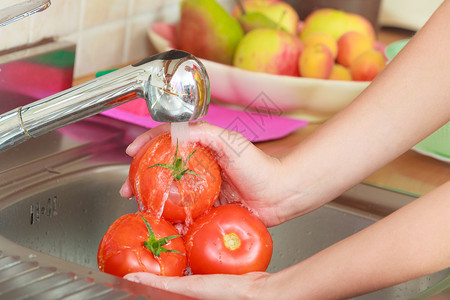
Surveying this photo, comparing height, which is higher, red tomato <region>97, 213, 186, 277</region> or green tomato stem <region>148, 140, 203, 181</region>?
green tomato stem <region>148, 140, 203, 181</region>

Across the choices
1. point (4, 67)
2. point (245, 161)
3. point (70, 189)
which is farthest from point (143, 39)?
point (245, 161)

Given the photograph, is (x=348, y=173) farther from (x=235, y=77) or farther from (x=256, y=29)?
(x=256, y=29)

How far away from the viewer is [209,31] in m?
1.28

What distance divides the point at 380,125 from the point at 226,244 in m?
0.25

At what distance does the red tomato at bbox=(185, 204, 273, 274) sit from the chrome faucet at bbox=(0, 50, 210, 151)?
5.0 inches

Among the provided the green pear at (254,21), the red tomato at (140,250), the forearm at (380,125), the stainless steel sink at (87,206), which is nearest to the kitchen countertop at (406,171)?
the stainless steel sink at (87,206)

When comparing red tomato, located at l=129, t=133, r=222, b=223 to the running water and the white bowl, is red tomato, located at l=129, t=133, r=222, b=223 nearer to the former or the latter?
the running water

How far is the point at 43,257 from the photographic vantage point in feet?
2.19

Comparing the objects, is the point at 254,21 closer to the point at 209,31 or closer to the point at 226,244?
the point at 209,31

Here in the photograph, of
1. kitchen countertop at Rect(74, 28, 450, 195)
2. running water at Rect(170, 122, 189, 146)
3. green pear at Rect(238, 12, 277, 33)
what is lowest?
running water at Rect(170, 122, 189, 146)

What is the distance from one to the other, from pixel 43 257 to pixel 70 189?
0.27 metres

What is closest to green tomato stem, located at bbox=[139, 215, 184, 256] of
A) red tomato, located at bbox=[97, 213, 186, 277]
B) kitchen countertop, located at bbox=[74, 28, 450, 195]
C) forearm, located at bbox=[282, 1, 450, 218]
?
red tomato, located at bbox=[97, 213, 186, 277]

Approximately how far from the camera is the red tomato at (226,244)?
0.74m

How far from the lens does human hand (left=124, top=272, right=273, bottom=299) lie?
662 mm
